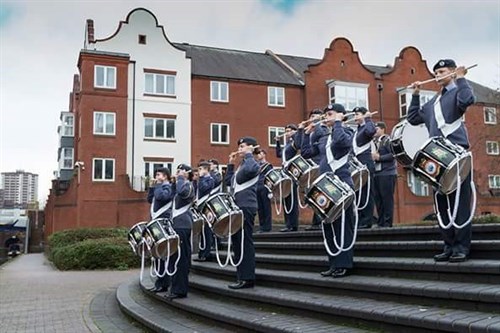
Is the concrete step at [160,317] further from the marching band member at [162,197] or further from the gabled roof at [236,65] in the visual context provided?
the gabled roof at [236,65]

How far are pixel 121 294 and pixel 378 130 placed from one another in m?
5.90

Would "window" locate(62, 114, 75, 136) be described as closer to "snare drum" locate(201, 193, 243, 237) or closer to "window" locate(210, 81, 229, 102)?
"window" locate(210, 81, 229, 102)

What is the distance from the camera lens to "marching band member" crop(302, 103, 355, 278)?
6512 millimetres

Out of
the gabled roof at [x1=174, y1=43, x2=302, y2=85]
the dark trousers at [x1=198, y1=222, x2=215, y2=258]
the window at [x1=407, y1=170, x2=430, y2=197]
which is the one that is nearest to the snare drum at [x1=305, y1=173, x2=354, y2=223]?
the dark trousers at [x1=198, y1=222, x2=215, y2=258]

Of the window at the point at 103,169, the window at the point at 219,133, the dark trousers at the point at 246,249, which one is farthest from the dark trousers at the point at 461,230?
the window at the point at 219,133

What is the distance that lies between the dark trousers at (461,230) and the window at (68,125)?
40640 mm

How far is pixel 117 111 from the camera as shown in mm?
33125

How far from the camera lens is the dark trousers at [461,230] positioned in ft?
18.5

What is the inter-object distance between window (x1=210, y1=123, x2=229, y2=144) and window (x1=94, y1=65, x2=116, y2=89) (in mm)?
7067

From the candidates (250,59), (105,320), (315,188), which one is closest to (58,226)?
(250,59)

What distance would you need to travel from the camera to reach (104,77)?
3309cm

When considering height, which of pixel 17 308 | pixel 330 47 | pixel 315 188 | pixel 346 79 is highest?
pixel 330 47

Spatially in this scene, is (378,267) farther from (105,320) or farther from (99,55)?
(99,55)

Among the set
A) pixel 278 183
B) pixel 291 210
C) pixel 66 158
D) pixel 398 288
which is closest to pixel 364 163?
pixel 278 183
